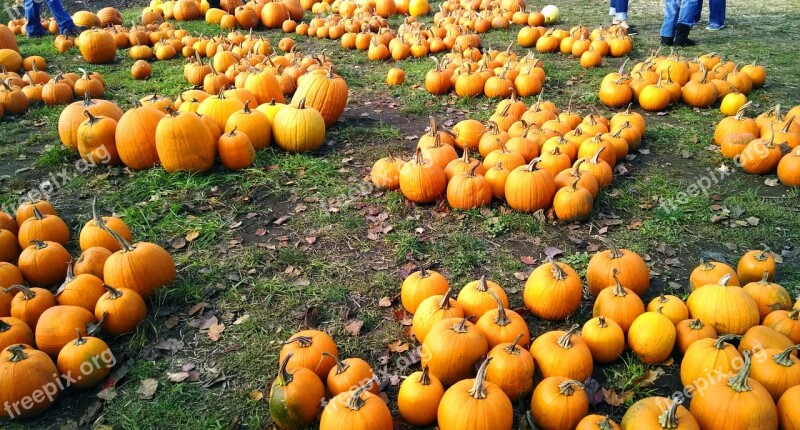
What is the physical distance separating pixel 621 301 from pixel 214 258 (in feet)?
10.3

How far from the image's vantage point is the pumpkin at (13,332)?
11.3 ft

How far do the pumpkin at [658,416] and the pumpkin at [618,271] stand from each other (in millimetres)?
1197

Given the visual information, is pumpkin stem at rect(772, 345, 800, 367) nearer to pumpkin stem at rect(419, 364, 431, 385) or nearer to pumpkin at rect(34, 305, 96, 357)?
pumpkin stem at rect(419, 364, 431, 385)

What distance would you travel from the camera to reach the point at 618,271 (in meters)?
3.97

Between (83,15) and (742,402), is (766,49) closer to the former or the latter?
(742,402)

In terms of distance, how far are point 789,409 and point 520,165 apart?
117 inches

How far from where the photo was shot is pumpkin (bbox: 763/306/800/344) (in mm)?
3387

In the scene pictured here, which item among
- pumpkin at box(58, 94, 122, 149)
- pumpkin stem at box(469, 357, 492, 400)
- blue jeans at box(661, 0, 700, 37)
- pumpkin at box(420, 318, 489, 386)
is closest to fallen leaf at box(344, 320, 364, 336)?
pumpkin at box(420, 318, 489, 386)

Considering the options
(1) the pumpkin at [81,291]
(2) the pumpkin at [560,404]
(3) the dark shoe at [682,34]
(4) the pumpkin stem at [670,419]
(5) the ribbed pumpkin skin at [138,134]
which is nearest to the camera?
(4) the pumpkin stem at [670,419]

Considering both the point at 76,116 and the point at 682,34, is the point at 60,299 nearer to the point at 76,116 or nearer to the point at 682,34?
the point at 76,116

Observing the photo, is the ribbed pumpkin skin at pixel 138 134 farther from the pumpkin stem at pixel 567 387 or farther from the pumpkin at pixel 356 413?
the pumpkin stem at pixel 567 387

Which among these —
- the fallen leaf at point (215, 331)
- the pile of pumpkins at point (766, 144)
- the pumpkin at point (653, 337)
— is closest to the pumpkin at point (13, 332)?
the fallen leaf at point (215, 331)

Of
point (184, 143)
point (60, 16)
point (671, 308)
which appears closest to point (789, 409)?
point (671, 308)


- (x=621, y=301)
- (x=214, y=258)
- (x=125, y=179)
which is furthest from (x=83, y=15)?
(x=621, y=301)
